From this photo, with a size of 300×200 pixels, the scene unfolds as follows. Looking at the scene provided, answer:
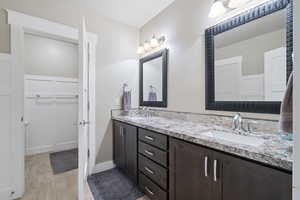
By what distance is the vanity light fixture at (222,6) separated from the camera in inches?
52.1

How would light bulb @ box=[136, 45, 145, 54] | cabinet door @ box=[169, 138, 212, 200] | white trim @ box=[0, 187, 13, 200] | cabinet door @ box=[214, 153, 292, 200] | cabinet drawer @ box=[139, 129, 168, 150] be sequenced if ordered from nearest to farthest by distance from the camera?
cabinet door @ box=[214, 153, 292, 200] → cabinet door @ box=[169, 138, 212, 200] → cabinet drawer @ box=[139, 129, 168, 150] → white trim @ box=[0, 187, 13, 200] → light bulb @ box=[136, 45, 145, 54]

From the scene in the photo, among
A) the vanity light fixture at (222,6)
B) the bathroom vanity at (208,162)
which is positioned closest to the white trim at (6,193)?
the bathroom vanity at (208,162)

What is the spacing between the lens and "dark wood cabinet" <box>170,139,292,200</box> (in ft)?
2.31

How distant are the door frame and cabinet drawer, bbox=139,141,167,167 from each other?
3.39 ft

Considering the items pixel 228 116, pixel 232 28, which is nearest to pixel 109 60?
pixel 232 28

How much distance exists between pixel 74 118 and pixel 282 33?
12.6 feet

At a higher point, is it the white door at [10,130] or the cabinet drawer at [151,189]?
the white door at [10,130]

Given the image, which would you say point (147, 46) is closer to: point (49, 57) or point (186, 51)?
point (186, 51)

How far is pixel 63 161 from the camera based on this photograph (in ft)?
8.79

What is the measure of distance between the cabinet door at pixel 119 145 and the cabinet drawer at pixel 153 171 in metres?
0.50

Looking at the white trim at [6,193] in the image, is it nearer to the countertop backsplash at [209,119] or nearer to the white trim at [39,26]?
the countertop backsplash at [209,119]

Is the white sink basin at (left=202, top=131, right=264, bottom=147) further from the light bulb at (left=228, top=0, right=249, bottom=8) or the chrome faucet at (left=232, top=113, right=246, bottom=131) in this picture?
the light bulb at (left=228, top=0, right=249, bottom=8)

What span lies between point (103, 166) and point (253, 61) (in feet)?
8.15

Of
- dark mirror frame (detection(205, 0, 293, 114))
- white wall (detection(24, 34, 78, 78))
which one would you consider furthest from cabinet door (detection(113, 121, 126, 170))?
white wall (detection(24, 34, 78, 78))
